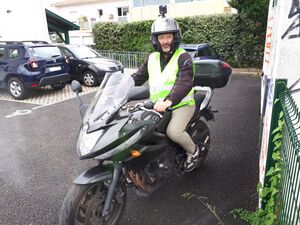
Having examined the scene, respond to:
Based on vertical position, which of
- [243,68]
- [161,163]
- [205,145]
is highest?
[161,163]

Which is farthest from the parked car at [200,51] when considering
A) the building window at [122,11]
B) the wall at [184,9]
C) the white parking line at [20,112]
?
the building window at [122,11]

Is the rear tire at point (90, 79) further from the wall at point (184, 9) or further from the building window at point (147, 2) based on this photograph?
the building window at point (147, 2)

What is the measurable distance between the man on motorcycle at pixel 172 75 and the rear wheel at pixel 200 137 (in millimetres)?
543

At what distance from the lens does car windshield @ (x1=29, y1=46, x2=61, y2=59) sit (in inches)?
344

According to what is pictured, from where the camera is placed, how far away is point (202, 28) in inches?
561

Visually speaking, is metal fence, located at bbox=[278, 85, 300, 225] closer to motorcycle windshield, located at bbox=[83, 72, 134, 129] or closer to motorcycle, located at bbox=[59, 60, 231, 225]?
motorcycle, located at bbox=[59, 60, 231, 225]

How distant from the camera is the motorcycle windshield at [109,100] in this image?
2.49 m

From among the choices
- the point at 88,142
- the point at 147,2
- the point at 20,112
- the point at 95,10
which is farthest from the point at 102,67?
the point at 95,10

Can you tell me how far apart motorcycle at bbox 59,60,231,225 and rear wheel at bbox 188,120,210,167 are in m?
0.84

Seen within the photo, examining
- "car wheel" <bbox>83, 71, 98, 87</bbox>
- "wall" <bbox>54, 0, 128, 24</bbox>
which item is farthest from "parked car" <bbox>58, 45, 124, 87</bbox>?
"wall" <bbox>54, 0, 128, 24</bbox>

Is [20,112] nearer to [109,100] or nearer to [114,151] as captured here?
[109,100]

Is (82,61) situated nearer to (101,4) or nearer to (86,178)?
(86,178)

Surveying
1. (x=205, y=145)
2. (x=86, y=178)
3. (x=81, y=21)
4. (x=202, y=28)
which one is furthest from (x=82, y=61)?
(x=81, y=21)

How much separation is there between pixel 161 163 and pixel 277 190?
3.71 feet
